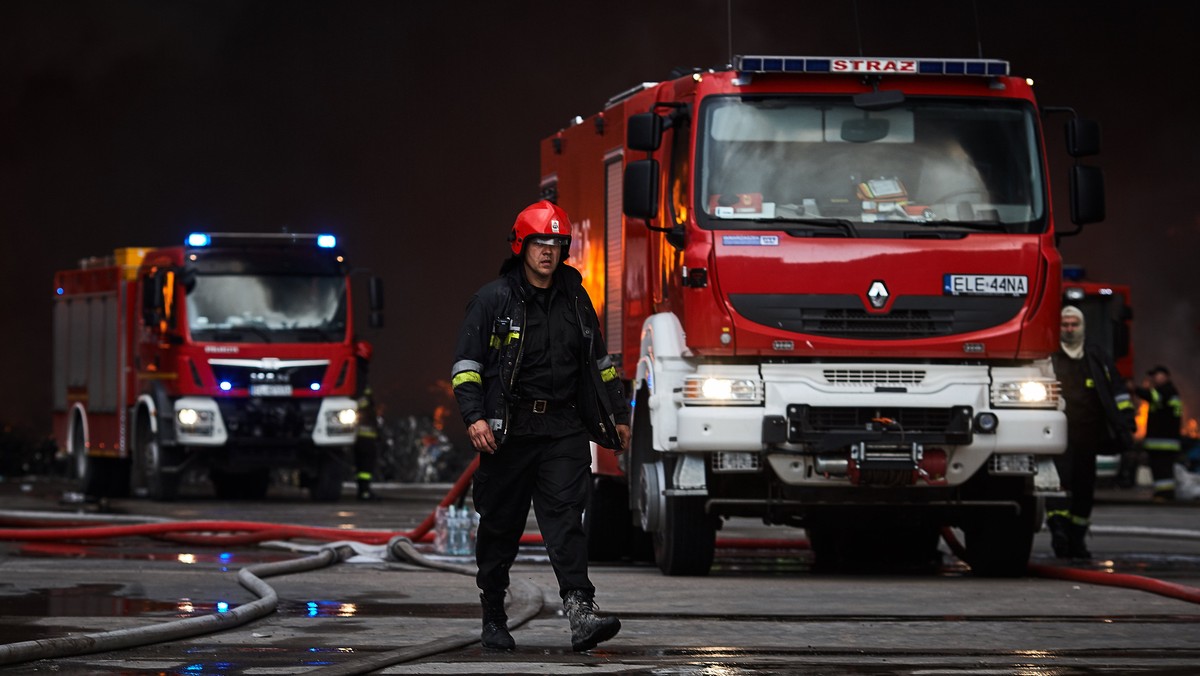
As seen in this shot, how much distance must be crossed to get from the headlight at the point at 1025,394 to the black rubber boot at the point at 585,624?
4.27m

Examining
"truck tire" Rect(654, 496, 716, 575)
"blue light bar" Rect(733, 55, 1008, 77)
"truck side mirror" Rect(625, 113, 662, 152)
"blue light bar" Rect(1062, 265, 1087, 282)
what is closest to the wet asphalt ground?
"truck tire" Rect(654, 496, 716, 575)

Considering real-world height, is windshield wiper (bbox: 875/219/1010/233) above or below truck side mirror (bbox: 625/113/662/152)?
below

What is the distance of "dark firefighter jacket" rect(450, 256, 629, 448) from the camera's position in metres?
8.12

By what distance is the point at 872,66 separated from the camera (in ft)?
38.6

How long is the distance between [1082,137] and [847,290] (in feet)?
5.26

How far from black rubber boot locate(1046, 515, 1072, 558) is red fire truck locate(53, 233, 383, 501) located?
1109 cm

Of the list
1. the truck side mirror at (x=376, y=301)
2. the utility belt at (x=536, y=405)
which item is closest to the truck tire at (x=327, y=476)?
the truck side mirror at (x=376, y=301)

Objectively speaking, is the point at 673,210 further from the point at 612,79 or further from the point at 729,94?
the point at 612,79

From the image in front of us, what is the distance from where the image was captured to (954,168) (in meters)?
11.7

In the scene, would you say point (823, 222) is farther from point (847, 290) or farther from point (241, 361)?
point (241, 361)

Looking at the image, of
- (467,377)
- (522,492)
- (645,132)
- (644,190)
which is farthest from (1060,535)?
(467,377)

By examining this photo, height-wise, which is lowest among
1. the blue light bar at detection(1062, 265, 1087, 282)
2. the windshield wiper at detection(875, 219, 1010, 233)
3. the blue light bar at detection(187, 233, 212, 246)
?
the windshield wiper at detection(875, 219, 1010, 233)

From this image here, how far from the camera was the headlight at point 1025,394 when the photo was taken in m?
11.6

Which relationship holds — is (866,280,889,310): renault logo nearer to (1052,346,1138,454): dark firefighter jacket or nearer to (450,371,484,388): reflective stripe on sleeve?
(1052,346,1138,454): dark firefighter jacket
